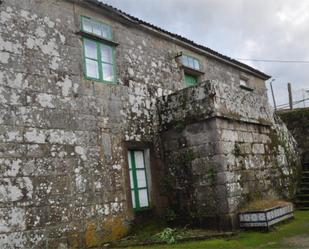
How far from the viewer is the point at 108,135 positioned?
7766 mm

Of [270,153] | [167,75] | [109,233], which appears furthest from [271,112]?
[109,233]

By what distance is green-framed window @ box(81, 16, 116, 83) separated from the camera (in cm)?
783

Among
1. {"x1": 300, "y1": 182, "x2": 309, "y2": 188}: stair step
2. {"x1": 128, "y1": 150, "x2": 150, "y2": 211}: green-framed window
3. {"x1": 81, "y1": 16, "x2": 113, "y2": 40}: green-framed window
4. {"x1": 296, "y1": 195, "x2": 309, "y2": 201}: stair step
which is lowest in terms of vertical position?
{"x1": 296, "y1": 195, "x2": 309, "y2": 201}: stair step

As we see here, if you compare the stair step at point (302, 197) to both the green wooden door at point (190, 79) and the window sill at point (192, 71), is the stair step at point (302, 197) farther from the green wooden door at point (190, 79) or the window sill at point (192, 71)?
the window sill at point (192, 71)

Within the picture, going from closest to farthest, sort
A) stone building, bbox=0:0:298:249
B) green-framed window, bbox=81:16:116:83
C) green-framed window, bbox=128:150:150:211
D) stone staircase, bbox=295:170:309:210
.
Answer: stone building, bbox=0:0:298:249
green-framed window, bbox=81:16:116:83
green-framed window, bbox=128:150:150:211
stone staircase, bbox=295:170:309:210

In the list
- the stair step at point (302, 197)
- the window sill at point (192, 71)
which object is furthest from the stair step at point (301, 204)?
the window sill at point (192, 71)

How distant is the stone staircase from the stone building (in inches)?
13.8

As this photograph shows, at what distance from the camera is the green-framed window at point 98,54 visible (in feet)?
25.7

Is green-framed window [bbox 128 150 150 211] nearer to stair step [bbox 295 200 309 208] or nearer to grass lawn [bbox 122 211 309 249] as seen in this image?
grass lawn [bbox 122 211 309 249]

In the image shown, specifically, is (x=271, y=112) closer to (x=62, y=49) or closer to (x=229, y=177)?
(x=229, y=177)

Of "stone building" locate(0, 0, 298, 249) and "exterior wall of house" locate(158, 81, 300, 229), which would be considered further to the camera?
"exterior wall of house" locate(158, 81, 300, 229)

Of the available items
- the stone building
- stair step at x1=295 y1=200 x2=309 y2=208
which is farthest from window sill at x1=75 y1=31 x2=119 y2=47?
stair step at x1=295 y1=200 x2=309 y2=208

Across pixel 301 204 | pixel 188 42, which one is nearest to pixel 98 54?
pixel 188 42

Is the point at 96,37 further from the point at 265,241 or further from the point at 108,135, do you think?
the point at 265,241
